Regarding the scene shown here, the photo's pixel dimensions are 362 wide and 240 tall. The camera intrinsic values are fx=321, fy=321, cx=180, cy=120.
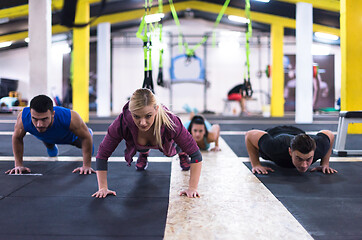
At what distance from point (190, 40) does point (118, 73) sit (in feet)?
12.6

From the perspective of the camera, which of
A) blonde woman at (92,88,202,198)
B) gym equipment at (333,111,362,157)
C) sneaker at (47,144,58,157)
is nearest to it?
blonde woman at (92,88,202,198)

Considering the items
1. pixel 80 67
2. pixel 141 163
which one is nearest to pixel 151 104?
pixel 141 163

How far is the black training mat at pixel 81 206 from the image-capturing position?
56.1 inches

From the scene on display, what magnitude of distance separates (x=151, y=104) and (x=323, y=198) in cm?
119

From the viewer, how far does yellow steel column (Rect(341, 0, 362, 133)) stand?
5.62m

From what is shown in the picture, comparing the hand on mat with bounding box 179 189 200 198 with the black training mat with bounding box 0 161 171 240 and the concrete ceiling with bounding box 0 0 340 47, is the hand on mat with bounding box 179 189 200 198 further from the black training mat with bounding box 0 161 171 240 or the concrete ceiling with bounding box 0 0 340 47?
the concrete ceiling with bounding box 0 0 340 47

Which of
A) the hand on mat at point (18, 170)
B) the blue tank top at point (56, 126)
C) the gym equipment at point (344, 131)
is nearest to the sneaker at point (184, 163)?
the blue tank top at point (56, 126)

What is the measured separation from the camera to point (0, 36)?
12016 mm

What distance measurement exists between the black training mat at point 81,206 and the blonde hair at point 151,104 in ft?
1.37

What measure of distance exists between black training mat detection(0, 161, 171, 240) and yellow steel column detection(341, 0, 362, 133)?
4304mm

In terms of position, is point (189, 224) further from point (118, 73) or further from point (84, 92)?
point (118, 73)

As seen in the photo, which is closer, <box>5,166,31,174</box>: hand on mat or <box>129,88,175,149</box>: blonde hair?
<box>129,88,175,149</box>: blonde hair

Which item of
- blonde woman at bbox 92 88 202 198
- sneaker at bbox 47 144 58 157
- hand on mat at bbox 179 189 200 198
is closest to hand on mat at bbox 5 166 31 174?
sneaker at bbox 47 144 58 157

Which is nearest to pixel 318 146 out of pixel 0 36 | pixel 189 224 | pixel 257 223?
pixel 257 223
